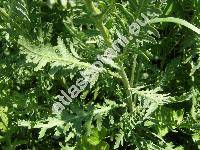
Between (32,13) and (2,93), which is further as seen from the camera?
(2,93)

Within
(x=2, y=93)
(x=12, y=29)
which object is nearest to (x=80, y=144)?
(x=2, y=93)

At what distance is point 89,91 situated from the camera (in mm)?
2529

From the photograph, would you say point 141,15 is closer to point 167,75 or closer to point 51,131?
point 167,75

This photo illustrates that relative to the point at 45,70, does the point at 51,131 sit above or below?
below

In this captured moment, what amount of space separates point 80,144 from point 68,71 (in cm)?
58

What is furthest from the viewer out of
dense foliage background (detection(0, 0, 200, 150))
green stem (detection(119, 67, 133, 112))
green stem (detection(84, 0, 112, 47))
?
dense foliage background (detection(0, 0, 200, 150))

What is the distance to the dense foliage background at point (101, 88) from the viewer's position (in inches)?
80.8

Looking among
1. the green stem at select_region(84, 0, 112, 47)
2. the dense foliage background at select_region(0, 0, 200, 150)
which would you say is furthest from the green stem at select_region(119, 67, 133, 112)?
the green stem at select_region(84, 0, 112, 47)

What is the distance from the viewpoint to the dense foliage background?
205 cm

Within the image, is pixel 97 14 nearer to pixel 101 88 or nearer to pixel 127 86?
pixel 127 86

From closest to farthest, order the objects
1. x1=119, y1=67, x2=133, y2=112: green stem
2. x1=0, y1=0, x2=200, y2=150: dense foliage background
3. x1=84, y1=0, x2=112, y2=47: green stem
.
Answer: x1=84, y1=0, x2=112, y2=47: green stem
x1=119, y1=67, x2=133, y2=112: green stem
x1=0, y1=0, x2=200, y2=150: dense foliage background

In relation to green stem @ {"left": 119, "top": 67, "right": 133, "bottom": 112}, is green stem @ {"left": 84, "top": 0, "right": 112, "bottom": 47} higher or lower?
higher

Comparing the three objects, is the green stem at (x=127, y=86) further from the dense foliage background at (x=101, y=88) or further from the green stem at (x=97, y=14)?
the green stem at (x=97, y=14)

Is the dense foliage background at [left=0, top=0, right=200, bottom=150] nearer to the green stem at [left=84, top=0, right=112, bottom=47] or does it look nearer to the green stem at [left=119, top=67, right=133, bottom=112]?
the green stem at [left=119, top=67, right=133, bottom=112]
